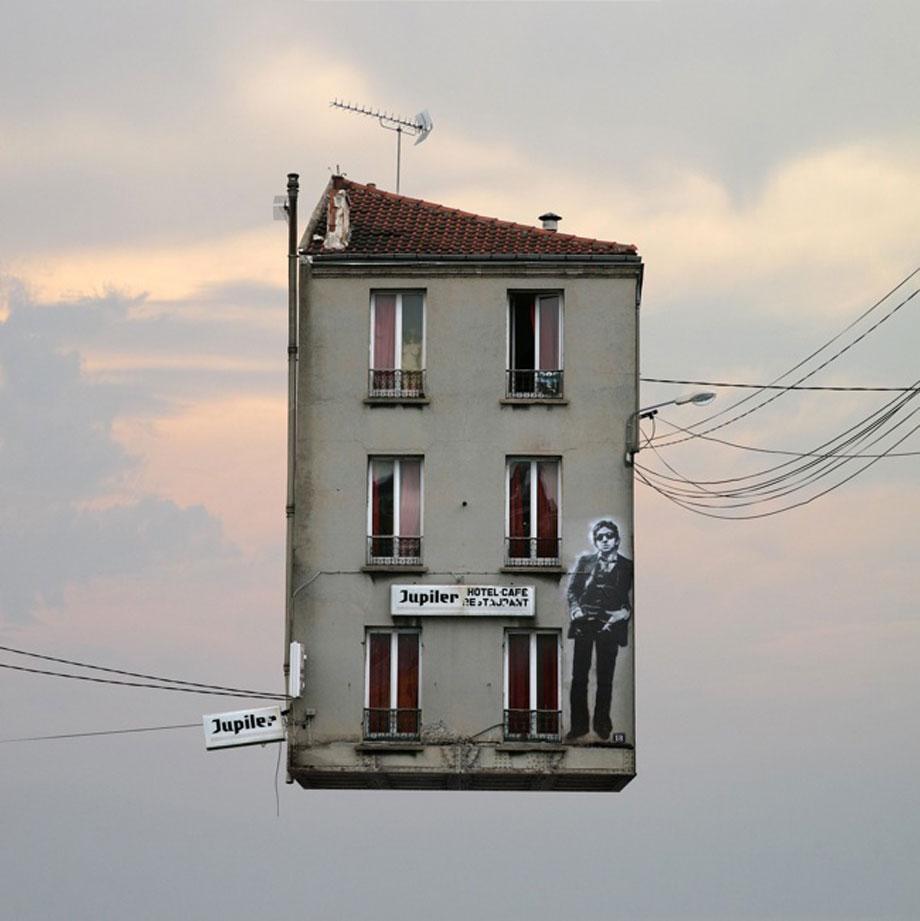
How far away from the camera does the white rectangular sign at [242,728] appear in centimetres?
5794

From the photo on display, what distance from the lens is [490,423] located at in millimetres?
59000

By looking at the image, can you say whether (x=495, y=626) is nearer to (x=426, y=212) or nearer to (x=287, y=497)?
(x=287, y=497)

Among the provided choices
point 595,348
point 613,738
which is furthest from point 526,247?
point 613,738

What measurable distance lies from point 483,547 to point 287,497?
4841mm

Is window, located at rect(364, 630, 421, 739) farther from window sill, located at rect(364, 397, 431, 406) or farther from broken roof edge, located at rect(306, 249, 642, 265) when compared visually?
broken roof edge, located at rect(306, 249, 642, 265)

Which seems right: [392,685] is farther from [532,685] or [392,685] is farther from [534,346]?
[534,346]

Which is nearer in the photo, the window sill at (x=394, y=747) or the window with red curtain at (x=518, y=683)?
the window sill at (x=394, y=747)

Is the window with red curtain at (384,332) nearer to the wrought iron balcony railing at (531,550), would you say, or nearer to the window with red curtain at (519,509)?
the window with red curtain at (519,509)

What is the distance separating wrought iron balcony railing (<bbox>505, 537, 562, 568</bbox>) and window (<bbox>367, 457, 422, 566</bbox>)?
2130 millimetres

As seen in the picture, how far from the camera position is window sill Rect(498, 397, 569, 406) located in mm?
59031

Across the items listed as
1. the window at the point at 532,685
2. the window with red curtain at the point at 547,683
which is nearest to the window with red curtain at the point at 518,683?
the window at the point at 532,685

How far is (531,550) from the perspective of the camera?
5875cm

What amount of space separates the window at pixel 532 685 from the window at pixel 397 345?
251 inches

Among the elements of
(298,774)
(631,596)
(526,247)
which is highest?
(526,247)
